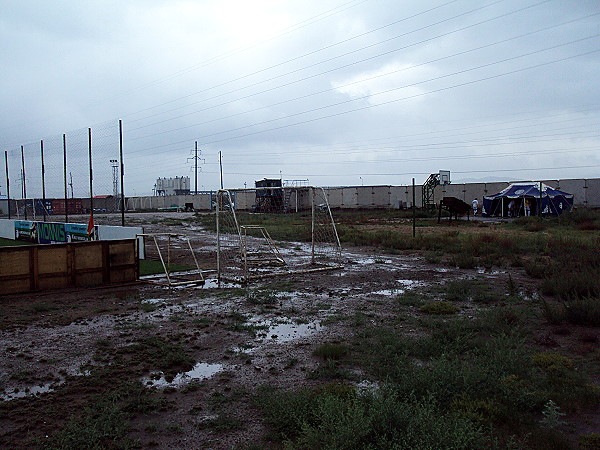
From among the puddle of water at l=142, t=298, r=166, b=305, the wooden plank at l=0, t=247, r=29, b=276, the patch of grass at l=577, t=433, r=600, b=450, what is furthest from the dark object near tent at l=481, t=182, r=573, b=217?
the patch of grass at l=577, t=433, r=600, b=450

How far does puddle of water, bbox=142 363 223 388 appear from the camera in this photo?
22.7 feet

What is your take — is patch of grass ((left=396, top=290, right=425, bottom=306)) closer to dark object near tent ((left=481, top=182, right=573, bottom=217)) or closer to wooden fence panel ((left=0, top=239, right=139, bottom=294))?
wooden fence panel ((left=0, top=239, right=139, bottom=294))

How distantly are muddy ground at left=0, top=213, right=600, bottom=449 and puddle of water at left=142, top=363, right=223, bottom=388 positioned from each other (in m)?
0.01

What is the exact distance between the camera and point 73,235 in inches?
927

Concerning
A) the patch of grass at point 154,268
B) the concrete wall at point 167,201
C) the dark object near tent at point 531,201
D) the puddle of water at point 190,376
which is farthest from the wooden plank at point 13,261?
the concrete wall at point 167,201

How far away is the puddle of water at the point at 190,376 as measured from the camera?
22.7 ft

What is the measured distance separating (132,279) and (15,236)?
62.5 ft

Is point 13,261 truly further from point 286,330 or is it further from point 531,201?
point 531,201

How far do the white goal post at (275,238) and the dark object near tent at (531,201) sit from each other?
69.0 feet

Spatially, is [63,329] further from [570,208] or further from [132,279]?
[570,208]

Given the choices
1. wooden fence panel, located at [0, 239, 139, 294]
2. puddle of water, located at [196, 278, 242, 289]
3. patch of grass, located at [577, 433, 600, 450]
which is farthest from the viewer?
puddle of water, located at [196, 278, 242, 289]

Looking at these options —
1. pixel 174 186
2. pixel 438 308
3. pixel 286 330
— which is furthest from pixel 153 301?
pixel 174 186

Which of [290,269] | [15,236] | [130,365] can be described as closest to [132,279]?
[290,269]

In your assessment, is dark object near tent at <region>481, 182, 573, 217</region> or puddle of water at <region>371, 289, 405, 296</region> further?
dark object near tent at <region>481, 182, 573, 217</region>
